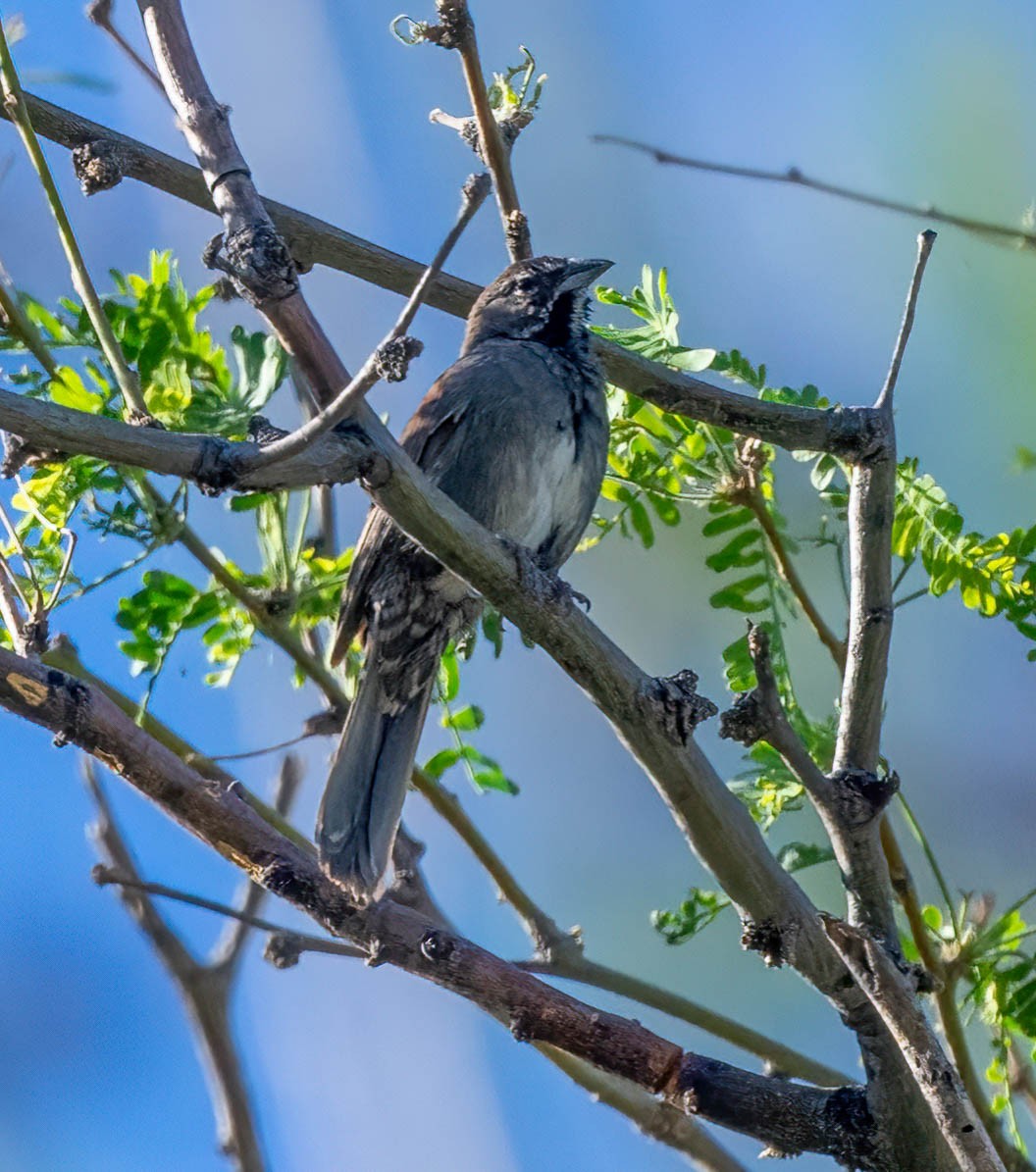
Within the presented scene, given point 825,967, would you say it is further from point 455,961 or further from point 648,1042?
point 455,961

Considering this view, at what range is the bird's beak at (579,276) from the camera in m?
4.18

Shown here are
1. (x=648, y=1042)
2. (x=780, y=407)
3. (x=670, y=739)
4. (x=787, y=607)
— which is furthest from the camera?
(x=787, y=607)

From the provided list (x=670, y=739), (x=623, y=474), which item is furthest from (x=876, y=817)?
(x=623, y=474)

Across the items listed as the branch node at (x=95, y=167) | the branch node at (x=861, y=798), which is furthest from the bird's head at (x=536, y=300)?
the branch node at (x=861, y=798)

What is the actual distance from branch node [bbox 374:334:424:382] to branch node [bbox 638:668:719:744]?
740 millimetres

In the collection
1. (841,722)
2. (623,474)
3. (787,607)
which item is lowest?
(841,722)

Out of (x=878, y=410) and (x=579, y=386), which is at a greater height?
(x=579, y=386)

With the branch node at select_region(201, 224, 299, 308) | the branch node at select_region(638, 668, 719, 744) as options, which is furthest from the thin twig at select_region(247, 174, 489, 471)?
the branch node at select_region(638, 668, 719, 744)

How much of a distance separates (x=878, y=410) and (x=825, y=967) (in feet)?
3.17

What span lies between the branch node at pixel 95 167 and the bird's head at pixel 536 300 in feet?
4.33

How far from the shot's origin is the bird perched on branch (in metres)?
3.53

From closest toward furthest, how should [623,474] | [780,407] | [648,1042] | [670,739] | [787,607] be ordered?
[670,739] → [648,1042] → [780,407] → [787,607] → [623,474]

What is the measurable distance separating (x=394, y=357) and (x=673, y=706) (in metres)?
0.79

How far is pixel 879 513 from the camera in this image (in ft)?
8.72
